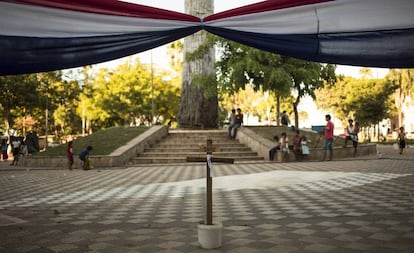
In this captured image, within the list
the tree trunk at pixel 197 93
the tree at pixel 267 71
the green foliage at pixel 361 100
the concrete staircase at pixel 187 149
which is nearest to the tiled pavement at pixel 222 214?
the concrete staircase at pixel 187 149

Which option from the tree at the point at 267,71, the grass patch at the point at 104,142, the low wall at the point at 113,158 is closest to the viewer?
the low wall at the point at 113,158

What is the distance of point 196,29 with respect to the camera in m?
5.35

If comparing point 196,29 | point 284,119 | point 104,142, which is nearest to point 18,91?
point 104,142

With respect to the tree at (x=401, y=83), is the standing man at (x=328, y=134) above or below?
below

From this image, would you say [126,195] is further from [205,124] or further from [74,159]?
[205,124]

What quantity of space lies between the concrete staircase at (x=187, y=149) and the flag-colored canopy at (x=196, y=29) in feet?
41.5

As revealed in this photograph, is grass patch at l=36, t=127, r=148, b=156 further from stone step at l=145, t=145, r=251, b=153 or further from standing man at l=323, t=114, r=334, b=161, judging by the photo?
standing man at l=323, t=114, r=334, b=161

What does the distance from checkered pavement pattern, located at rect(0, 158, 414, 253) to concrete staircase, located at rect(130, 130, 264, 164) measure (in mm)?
6908

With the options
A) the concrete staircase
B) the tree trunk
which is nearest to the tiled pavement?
the concrete staircase

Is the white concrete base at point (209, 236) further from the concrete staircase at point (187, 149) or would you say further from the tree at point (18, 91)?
the tree at point (18, 91)

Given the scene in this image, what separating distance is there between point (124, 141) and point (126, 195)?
12142 mm

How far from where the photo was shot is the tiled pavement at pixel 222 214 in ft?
17.2

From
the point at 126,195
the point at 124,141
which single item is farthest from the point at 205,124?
the point at 126,195

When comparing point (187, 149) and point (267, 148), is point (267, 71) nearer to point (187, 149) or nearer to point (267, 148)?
point (267, 148)
